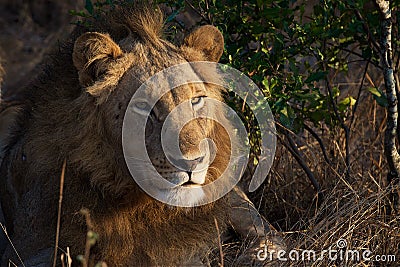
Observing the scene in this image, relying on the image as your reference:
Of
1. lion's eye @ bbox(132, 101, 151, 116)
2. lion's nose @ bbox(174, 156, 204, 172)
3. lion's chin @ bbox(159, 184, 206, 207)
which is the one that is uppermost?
lion's eye @ bbox(132, 101, 151, 116)

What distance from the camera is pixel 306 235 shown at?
4555mm

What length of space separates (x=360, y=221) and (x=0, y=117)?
8.78 feet

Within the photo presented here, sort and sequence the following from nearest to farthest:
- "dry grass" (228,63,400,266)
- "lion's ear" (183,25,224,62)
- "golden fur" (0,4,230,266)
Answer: "golden fur" (0,4,230,266), "lion's ear" (183,25,224,62), "dry grass" (228,63,400,266)

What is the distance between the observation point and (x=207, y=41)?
4.18 meters

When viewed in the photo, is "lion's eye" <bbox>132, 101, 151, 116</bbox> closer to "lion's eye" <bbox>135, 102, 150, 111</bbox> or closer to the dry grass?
"lion's eye" <bbox>135, 102, 150, 111</bbox>

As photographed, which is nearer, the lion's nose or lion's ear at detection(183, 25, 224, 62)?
the lion's nose

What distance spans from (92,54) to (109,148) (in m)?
0.45

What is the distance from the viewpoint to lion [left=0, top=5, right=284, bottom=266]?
3.81 m

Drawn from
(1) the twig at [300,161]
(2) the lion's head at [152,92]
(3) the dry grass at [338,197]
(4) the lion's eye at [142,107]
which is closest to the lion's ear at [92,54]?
(2) the lion's head at [152,92]

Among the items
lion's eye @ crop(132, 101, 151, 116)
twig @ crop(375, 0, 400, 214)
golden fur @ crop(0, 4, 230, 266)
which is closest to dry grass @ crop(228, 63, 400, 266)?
twig @ crop(375, 0, 400, 214)

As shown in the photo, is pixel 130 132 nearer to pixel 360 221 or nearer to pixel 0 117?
pixel 360 221

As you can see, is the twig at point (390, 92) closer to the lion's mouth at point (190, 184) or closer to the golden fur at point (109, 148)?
the golden fur at point (109, 148)

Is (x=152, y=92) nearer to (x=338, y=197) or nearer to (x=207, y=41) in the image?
(x=207, y=41)

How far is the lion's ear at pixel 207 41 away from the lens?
13.6 feet
